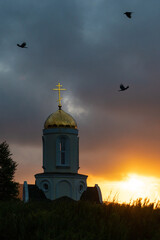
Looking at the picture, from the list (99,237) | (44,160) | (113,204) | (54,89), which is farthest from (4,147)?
(99,237)

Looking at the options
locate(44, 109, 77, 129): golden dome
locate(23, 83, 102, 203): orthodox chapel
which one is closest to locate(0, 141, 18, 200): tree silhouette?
locate(23, 83, 102, 203): orthodox chapel

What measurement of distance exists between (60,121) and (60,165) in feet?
12.2

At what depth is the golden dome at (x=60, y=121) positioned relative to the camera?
37062mm

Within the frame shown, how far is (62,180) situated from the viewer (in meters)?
36.6

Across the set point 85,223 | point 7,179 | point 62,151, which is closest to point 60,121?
point 62,151

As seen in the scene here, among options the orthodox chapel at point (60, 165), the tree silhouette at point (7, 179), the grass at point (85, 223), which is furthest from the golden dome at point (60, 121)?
the grass at point (85, 223)

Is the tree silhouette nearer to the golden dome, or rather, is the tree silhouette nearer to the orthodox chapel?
the orthodox chapel

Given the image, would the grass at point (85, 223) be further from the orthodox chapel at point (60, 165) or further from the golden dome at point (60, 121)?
the golden dome at point (60, 121)

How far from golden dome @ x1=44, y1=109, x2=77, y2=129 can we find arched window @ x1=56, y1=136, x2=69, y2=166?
112cm

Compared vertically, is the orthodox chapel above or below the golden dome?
below

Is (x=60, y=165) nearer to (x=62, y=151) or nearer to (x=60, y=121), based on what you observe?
(x=62, y=151)

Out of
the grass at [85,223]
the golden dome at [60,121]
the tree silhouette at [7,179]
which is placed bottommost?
the grass at [85,223]

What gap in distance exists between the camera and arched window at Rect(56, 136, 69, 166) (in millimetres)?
36938

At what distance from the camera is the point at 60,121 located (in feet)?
122
